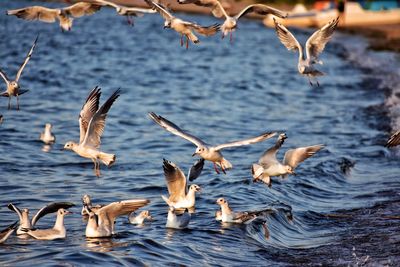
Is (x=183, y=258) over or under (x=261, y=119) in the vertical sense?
over

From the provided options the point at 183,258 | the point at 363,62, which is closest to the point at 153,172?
the point at 183,258

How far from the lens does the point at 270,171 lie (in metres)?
12.3

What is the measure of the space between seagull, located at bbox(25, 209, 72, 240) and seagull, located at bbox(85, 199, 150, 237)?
30 centimetres

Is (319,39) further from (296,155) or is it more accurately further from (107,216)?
(107,216)

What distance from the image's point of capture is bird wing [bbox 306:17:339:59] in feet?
46.3

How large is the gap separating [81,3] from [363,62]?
927 inches

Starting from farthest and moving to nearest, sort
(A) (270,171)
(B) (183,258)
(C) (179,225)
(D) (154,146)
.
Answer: (D) (154,146) → (A) (270,171) → (C) (179,225) → (B) (183,258)

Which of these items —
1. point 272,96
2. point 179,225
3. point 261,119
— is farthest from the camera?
point 272,96

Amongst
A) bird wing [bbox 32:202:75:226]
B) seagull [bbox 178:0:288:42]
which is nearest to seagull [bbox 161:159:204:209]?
bird wing [bbox 32:202:75:226]

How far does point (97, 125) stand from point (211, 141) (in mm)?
6990

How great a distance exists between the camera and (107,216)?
10836 mm

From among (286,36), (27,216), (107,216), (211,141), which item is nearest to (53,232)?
(27,216)

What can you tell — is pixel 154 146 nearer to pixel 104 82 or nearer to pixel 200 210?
pixel 200 210

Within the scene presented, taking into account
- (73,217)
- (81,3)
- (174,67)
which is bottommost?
(174,67)
